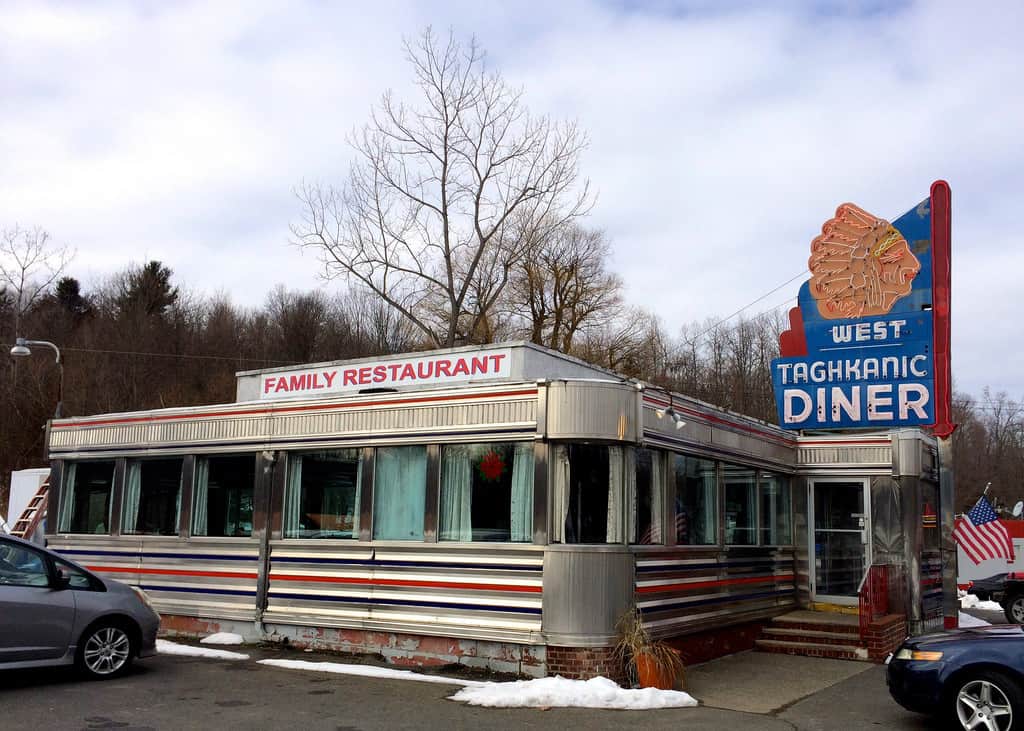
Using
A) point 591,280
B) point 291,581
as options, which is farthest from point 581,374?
point 591,280

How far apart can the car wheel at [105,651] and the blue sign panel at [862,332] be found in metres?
11.2

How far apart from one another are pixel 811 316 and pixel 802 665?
270 inches

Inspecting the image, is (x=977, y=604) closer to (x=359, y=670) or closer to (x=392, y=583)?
(x=392, y=583)

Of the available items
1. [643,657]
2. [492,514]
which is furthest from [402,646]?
[643,657]

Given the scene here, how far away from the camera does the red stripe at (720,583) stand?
11219mm

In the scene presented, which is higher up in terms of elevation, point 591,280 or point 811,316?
point 591,280

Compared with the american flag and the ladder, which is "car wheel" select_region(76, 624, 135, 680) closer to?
the ladder

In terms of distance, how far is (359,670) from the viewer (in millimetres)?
11031

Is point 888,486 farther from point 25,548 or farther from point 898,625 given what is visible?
point 25,548

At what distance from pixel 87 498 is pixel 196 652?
14.2ft

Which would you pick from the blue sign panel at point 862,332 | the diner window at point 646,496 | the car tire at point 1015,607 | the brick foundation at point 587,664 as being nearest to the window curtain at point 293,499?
the brick foundation at point 587,664

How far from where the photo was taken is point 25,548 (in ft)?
33.3

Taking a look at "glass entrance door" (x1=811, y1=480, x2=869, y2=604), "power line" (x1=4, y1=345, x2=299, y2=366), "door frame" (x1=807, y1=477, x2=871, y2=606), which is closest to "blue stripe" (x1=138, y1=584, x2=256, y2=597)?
"door frame" (x1=807, y1=477, x2=871, y2=606)

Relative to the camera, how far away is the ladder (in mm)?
16500
